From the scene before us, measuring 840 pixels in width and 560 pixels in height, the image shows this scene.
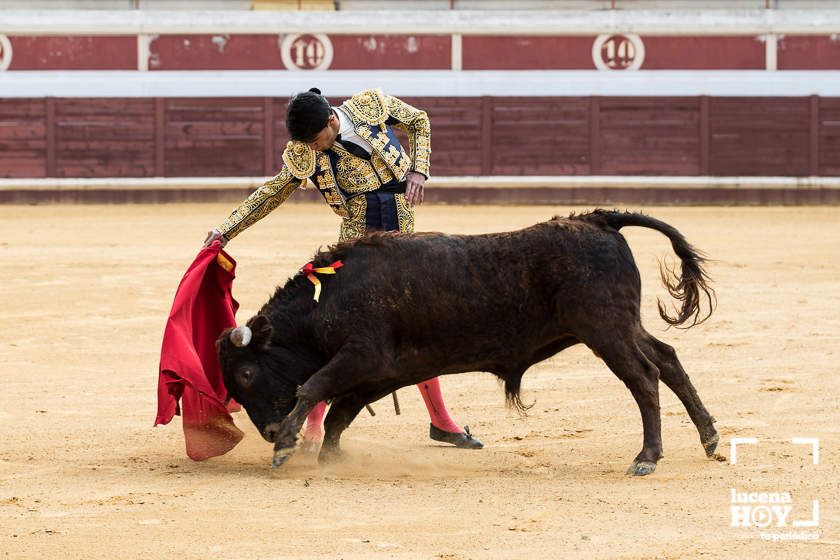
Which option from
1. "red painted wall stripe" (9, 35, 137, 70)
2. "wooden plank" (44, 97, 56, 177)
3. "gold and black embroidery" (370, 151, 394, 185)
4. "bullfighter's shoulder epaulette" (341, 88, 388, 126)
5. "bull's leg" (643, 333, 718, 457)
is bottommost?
"bull's leg" (643, 333, 718, 457)

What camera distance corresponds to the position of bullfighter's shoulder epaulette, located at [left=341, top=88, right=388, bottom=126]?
4186mm

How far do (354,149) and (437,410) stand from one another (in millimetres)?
837

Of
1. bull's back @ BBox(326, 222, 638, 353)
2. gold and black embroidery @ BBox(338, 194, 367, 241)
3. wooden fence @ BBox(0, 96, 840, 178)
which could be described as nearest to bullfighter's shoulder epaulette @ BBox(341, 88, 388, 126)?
gold and black embroidery @ BBox(338, 194, 367, 241)

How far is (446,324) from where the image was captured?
392cm

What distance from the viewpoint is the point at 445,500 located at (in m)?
3.47

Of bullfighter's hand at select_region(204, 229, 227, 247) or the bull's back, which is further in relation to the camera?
bullfighter's hand at select_region(204, 229, 227, 247)

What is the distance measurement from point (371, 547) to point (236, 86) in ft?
39.5

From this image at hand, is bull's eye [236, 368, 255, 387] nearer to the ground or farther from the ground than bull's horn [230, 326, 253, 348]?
nearer to the ground

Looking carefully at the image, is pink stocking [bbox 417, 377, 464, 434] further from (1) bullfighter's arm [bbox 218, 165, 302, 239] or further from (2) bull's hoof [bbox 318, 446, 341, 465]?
(1) bullfighter's arm [bbox 218, 165, 302, 239]

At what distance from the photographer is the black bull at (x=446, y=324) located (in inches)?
151

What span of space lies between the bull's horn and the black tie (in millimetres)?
643

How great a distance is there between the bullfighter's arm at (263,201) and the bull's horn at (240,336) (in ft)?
1.42

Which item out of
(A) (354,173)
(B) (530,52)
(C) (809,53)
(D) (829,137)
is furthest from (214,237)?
(C) (809,53)

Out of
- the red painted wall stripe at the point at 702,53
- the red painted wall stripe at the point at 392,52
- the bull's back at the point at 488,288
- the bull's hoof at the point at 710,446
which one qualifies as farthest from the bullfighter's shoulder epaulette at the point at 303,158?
the red painted wall stripe at the point at 702,53
